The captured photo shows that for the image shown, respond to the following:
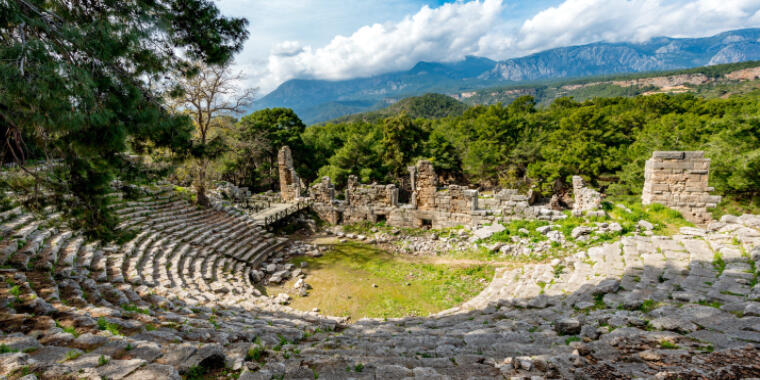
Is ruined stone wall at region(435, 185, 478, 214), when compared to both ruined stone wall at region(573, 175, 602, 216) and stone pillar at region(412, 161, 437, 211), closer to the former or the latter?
stone pillar at region(412, 161, 437, 211)

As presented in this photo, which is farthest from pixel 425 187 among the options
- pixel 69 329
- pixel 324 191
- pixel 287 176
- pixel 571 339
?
pixel 69 329

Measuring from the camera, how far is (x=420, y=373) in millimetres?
3473

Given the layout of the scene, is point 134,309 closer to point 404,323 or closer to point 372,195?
point 404,323

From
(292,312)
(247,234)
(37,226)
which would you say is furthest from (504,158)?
(37,226)

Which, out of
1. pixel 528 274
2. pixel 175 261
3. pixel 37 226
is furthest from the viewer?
pixel 175 261

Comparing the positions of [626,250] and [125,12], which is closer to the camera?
[125,12]

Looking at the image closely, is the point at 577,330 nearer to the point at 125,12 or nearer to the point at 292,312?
the point at 292,312

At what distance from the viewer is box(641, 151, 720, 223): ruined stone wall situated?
979cm

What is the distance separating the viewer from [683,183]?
999cm

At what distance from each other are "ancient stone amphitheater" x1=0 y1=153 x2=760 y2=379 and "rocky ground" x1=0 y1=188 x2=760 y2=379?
2 cm

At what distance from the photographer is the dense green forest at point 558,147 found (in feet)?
45.1

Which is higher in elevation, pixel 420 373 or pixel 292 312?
pixel 420 373

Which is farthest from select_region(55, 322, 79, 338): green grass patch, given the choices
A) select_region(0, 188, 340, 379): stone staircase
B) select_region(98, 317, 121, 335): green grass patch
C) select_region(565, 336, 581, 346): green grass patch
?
select_region(565, 336, 581, 346): green grass patch

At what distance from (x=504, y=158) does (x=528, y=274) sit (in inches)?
810
